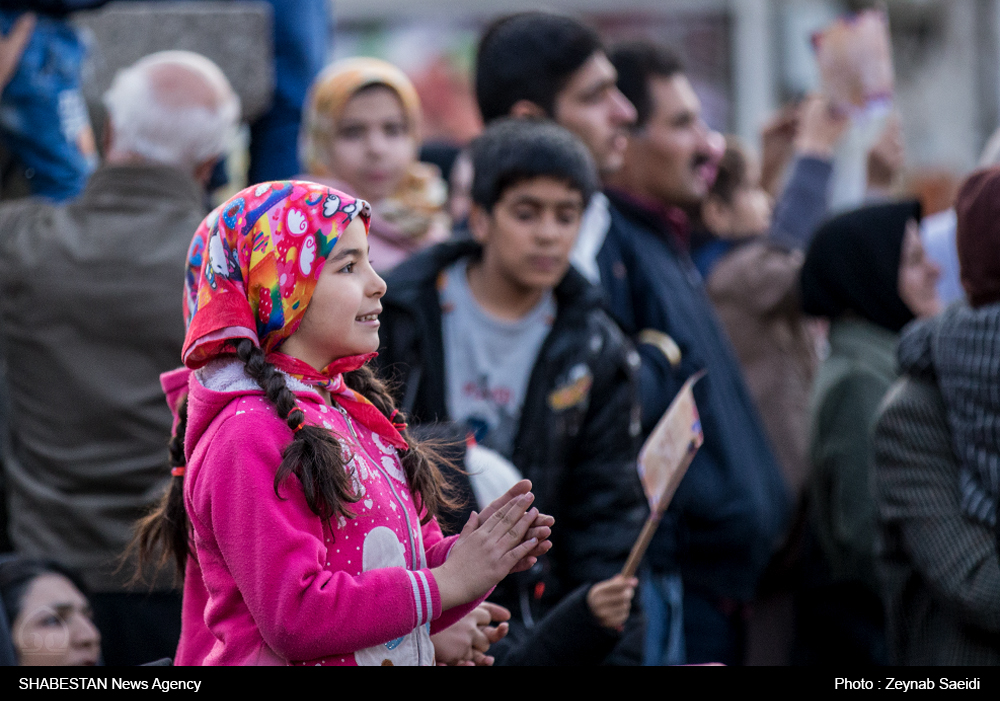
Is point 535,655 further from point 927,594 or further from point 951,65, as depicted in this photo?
point 951,65

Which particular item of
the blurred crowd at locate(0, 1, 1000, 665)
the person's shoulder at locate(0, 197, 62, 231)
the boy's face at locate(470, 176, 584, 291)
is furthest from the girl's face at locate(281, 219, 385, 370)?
the person's shoulder at locate(0, 197, 62, 231)

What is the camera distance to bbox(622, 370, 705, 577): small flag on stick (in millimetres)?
2180

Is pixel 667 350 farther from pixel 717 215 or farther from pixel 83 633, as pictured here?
pixel 717 215

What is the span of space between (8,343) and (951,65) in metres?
12.7

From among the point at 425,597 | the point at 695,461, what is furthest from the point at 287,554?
the point at 695,461

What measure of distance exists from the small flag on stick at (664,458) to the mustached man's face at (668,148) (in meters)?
2.18

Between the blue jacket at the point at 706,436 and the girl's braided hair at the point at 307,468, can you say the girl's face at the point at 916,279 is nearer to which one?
the blue jacket at the point at 706,436

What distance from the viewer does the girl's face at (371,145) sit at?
4.16m

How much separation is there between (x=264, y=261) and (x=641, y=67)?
3.01m

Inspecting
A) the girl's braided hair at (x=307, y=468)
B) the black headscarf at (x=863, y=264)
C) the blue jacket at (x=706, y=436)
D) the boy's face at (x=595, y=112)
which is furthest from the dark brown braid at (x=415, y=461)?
the black headscarf at (x=863, y=264)

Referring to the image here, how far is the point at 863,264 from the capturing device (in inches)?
175

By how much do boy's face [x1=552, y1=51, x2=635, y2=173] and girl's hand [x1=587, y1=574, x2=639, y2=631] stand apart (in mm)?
1937

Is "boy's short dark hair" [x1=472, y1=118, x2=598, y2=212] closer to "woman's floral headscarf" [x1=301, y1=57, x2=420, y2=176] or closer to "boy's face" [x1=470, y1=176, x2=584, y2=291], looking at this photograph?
"boy's face" [x1=470, y1=176, x2=584, y2=291]

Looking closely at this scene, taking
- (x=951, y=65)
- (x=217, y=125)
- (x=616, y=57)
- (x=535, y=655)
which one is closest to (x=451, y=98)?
(x=951, y=65)
